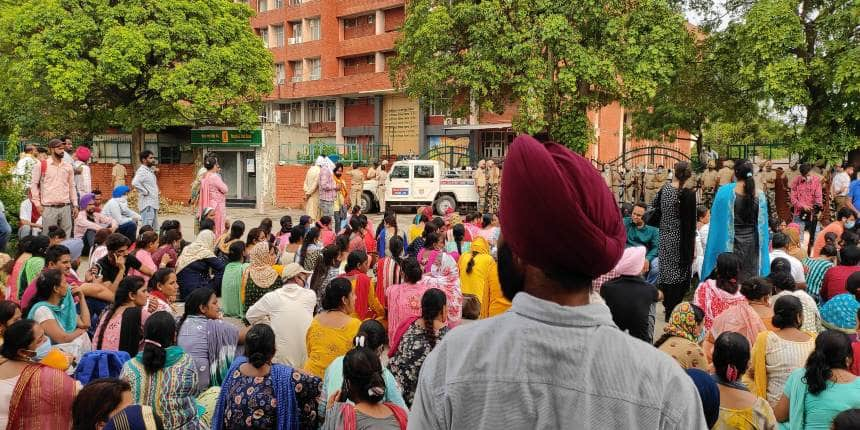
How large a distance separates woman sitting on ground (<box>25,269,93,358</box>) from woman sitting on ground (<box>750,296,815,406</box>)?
4827 mm

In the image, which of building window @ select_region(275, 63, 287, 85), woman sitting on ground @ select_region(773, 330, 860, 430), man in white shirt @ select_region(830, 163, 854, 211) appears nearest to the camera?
woman sitting on ground @ select_region(773, 330, 860, 430)

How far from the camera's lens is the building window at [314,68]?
1512 inches

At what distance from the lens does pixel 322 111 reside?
1518 inches

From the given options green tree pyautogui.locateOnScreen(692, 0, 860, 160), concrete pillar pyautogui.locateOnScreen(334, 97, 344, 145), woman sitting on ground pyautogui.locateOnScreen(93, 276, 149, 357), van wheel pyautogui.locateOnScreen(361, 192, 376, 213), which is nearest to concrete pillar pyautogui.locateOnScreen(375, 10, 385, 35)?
concrete pillar pyautogui.locateOnScreen(334, 97, 344, 145)

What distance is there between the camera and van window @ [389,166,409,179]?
22.3m

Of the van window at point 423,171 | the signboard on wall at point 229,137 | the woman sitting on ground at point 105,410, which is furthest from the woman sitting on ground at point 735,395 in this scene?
the signboard on wall at point 229,137

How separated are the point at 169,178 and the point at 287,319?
79.6ft

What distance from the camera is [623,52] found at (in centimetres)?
1959

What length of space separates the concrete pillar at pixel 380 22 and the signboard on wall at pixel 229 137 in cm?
1231

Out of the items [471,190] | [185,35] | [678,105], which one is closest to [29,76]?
[185,35]

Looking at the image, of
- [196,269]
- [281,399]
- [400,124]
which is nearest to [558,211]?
[281,399]

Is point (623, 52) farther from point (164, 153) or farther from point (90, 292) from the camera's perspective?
point (164, 153)

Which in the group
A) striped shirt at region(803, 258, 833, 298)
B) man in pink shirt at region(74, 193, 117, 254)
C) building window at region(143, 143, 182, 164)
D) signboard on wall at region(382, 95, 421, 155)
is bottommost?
striped shirt at region(803, 258, 833, 298)

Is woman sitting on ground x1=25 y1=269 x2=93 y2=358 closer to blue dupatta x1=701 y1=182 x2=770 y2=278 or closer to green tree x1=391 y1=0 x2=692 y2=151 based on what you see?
blue dupatta x1=701 y1=182 x2=770 y2=278
